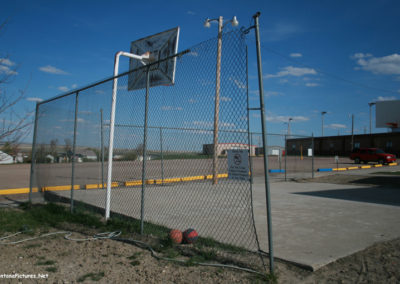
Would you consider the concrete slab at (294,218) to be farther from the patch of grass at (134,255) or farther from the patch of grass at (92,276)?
the patch of grass at (92,276)

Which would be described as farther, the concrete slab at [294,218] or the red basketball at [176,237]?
the red basketball at [176,237]

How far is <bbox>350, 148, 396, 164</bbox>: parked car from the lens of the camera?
1220 inches

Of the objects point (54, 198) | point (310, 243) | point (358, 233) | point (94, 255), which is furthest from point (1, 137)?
point (358, 233)

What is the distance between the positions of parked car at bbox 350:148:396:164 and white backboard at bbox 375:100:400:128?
35517mm

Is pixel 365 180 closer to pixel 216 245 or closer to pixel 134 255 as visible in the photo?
pixel 216 245

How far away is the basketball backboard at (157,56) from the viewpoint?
5414 millimetres

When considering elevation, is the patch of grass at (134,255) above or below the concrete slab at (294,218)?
below

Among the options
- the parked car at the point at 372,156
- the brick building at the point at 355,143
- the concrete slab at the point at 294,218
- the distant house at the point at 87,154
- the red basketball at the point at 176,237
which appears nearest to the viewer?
the concrete slab at the point at 294,218

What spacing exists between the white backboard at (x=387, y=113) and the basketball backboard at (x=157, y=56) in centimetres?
6685

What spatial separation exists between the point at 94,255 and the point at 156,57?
14.3 feet

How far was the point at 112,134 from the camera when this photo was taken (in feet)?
21.3

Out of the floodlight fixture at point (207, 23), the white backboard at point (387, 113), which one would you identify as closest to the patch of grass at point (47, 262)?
the floodlight fixture at point (207, 23)

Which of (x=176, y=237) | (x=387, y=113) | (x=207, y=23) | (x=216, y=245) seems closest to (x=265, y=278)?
(x=216, y=245)

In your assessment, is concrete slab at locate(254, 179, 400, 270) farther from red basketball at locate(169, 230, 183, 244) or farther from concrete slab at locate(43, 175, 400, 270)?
red basketball at locate(169, 230, 183, 244)
